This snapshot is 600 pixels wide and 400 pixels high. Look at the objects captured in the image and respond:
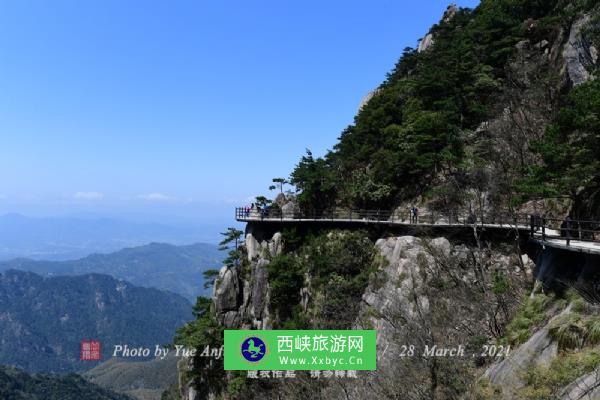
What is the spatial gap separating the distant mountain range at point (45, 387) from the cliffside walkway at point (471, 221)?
130m

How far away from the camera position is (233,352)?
18422 mm

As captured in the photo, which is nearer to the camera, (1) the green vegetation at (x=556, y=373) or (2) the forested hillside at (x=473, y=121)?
(1) the green vegetation at (x=556, y=373)

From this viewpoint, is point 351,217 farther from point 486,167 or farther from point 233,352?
point 233,352

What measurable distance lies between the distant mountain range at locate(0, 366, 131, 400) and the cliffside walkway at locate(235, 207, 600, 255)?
129668 mm

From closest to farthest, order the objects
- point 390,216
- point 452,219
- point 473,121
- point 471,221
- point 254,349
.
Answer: point 254,349 → point 471,221 → point 452,219 → point 390,216 → point 473,121

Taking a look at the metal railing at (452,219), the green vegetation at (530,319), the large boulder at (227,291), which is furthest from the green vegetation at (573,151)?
the large boulder at (227,291)

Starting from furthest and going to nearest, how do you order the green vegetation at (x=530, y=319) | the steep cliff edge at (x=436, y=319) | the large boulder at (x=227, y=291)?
1. the large boulder at (x=227, y=291)
2. the green vegetation at (x=530, y=319)
3. the steep cliff edge at (x=436, y=319)

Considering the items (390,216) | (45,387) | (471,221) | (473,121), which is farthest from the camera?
(45,387)

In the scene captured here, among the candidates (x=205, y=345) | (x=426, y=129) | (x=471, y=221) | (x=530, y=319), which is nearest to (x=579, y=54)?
(x=426, y=129)

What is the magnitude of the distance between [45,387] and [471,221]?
17090cm

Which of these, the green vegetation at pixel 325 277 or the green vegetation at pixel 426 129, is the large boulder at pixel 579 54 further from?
the green vegetation at pixel 325 277

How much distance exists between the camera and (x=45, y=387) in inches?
5443

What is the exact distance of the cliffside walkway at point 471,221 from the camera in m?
14.4

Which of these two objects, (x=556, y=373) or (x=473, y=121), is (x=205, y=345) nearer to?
(x=556, y=373)
